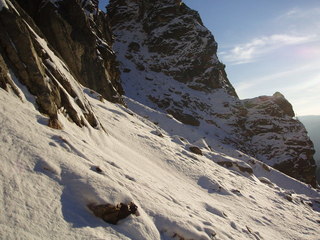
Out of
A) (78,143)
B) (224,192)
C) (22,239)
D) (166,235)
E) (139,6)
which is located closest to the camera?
(22,239)

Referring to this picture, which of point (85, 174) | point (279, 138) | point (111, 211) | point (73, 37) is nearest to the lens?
point (111, 211)

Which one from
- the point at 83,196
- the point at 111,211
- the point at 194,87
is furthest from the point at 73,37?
the point at 194,87

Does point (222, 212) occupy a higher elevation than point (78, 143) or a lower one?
lower

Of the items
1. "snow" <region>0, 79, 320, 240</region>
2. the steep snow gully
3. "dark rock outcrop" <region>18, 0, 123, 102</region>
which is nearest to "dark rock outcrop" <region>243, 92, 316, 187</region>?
Result: the steep snow gully

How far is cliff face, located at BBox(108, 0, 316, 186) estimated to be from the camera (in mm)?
49438

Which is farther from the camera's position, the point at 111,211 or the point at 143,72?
the point at 143,72

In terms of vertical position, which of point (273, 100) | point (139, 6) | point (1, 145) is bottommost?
point (1, 145)

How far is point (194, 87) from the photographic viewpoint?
61719 millimetres

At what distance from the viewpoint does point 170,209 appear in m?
7.85

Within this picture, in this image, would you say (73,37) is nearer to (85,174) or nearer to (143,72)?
(85,174)

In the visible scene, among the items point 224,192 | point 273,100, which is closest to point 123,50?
point 273,100

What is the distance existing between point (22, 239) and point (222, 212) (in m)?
7.87

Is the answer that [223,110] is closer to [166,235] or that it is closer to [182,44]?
[182,44]

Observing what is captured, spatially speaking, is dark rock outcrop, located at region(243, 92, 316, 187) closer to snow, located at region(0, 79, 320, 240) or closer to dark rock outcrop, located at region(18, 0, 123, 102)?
dark rock outcrop, located at region(18, 0, 123, 102)
